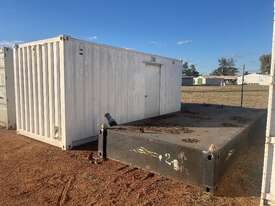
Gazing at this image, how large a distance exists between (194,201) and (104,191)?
4.06 feet

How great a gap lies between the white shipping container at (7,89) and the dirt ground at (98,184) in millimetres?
2776

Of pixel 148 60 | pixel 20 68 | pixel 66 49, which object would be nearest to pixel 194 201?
pixel 66 49

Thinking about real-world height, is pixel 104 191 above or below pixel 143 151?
below

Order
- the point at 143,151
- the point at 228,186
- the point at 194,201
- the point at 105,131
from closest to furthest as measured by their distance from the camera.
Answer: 1. the point at 194,201
2. the point at 228,186
3. the point at 143,151
4. the point at 105,131

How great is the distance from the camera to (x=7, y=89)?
268 inches

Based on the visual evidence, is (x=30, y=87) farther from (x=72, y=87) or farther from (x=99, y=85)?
(x=99, y=85)

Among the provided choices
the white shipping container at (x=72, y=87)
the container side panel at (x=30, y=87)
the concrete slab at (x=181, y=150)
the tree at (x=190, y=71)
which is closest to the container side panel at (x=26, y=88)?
the white shipping container at (x=72, y=87)

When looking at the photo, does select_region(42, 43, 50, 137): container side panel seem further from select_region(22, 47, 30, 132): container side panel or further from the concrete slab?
the concrete slab

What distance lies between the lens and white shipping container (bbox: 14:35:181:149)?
4.78m

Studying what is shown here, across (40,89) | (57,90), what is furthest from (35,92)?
(57,90)

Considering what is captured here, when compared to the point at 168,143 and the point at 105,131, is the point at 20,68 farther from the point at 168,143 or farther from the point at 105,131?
the point at 168,143

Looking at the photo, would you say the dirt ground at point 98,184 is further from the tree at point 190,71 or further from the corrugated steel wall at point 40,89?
the tree at point 190,71

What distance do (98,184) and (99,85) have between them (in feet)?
9.17

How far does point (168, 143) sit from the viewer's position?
3.40m
